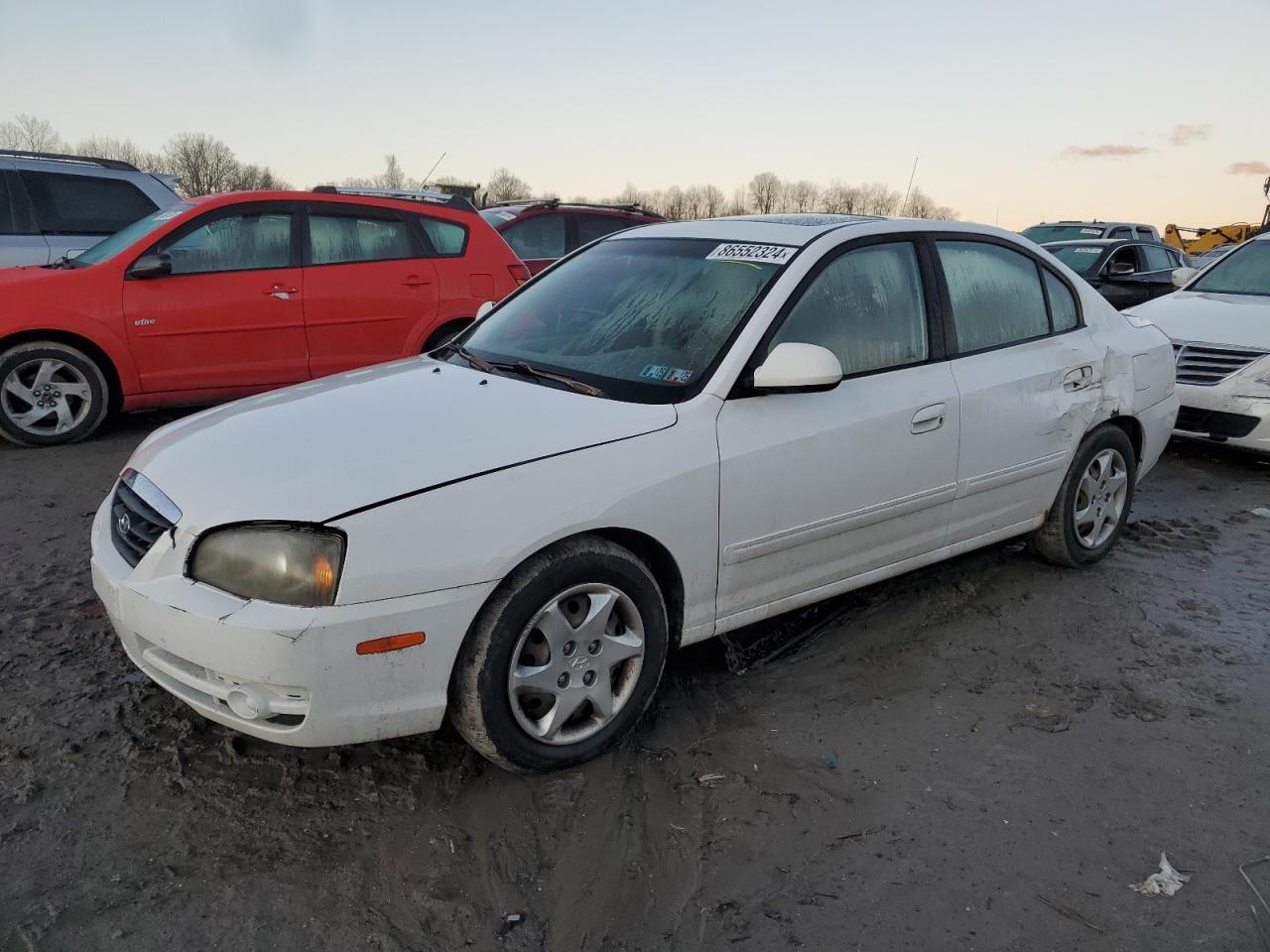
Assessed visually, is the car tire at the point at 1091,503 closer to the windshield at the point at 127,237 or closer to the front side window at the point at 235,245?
the front side window at the point at 235,245

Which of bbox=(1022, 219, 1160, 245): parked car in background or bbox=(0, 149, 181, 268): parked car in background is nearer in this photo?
bbox=(0, 149, 181, 268): parked car in background

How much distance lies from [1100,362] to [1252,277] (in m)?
4.30

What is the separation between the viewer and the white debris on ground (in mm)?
2488

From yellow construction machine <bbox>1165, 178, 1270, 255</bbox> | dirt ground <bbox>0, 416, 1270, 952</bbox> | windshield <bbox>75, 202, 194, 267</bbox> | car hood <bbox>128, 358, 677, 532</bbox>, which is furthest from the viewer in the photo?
yellow construction machine <bbox>1165, 178, 1270, 255</bbox>

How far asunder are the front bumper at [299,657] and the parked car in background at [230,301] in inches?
171

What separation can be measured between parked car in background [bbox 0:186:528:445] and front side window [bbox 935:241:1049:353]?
13.8 feet

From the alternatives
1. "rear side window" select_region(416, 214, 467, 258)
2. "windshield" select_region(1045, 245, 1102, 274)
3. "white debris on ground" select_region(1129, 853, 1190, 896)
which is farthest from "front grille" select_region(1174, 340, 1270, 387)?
"windshield" select_region(1045, 245, 1102, 274)

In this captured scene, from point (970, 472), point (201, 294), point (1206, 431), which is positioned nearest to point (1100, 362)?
point (970, 472)

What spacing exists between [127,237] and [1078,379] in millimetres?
6027

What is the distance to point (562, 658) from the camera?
9.34ft

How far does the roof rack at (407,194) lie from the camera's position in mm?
7355

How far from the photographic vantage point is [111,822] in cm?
263

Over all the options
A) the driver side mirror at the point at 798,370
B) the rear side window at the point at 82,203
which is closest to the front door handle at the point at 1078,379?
the driver side mirror at the point at 798,370

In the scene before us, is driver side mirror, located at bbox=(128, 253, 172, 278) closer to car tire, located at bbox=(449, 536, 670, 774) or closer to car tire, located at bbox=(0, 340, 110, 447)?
car tire, located at bbox=(0, 340, 110, 447)
